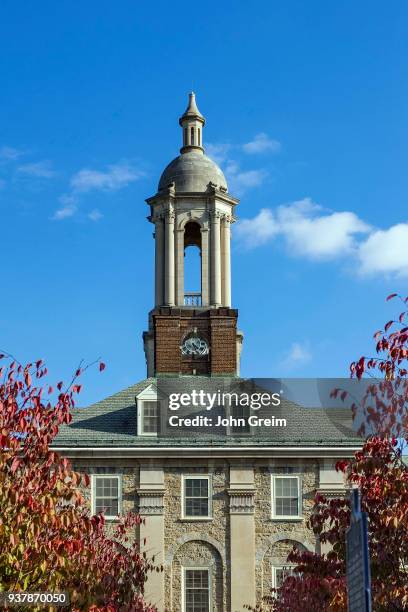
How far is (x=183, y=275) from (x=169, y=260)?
105cm

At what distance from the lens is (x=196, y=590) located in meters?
44.7

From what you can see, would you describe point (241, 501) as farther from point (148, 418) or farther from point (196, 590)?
point (148, 418)

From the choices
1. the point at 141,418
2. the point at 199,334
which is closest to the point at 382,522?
the point at 141,418

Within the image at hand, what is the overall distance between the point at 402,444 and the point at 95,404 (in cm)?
2881

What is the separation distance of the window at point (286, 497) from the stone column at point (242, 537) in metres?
0.87

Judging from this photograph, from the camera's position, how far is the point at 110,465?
45.8 metres

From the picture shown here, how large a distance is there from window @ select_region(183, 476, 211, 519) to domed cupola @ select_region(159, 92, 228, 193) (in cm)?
1704

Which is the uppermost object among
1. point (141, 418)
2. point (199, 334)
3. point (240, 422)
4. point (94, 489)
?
point (199, 334)

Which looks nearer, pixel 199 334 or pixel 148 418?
pixel 148 418

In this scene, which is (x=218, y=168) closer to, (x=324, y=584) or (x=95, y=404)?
(x=95, y=404)

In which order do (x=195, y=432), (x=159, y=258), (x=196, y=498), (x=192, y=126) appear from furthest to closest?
1. (x=192, y=126)
2. (x=159, y=258)
3. (x=195, y=432)
4. (x=196, y=498)

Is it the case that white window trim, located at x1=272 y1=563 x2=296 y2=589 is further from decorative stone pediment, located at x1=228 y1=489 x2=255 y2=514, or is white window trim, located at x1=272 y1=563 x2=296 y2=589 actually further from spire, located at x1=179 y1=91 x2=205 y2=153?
spire, located at x1=179 y1=91 x2=205 y2=153

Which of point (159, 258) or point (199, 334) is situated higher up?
point (159, 258)

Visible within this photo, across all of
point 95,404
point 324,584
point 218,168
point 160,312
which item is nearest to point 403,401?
point 324,584
